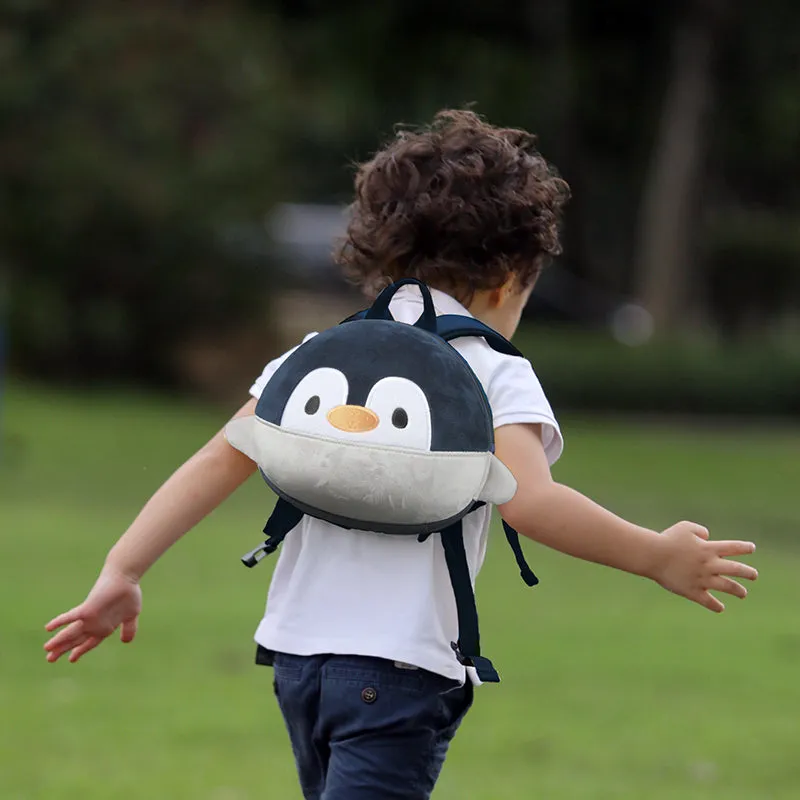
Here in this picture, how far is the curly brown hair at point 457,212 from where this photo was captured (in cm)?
277

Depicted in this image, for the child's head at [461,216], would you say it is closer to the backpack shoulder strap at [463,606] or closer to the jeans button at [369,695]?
the backpack shoulder strap at [463,606]

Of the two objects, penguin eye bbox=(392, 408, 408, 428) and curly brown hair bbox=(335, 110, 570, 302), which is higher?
curly brown hair bbox=(335, 110, 570, 302)

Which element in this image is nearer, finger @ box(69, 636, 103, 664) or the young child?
the young child

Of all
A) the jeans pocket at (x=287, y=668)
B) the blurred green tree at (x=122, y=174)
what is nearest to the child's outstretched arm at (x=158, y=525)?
the jeans pocket at (x=287, y=668)

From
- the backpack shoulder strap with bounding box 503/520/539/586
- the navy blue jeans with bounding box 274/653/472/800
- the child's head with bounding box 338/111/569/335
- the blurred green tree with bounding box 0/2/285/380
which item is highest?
the blurred green tree with bounding box 0/2/285/380

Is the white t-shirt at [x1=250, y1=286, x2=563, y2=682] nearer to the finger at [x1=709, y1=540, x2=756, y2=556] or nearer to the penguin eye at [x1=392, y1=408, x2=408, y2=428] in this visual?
the penguin eye at [x1=392, y1=408, x2=408, y2=428]

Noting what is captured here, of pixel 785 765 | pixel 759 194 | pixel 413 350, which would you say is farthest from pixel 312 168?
pixel 413 350

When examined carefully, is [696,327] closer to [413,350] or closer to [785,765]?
[785,765]

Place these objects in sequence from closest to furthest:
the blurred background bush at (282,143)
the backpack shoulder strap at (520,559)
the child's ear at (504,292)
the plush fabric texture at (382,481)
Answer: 1. the plush fabric texture at (382,481)
2. the backpack shoulder strap at (520,559)
3. the child's ear at (504,292)
4. the blurred background bush at (282,143)

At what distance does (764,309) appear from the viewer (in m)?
37.1

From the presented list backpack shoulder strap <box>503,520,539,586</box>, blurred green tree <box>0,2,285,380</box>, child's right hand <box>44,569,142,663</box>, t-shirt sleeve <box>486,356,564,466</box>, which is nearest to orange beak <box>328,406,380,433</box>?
t-shirt sleeve <box>486,356,564,466</box>

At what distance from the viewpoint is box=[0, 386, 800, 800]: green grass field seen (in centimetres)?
502

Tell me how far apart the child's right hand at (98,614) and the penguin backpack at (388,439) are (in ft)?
1.24

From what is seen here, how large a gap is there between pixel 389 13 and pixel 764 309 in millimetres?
15967
